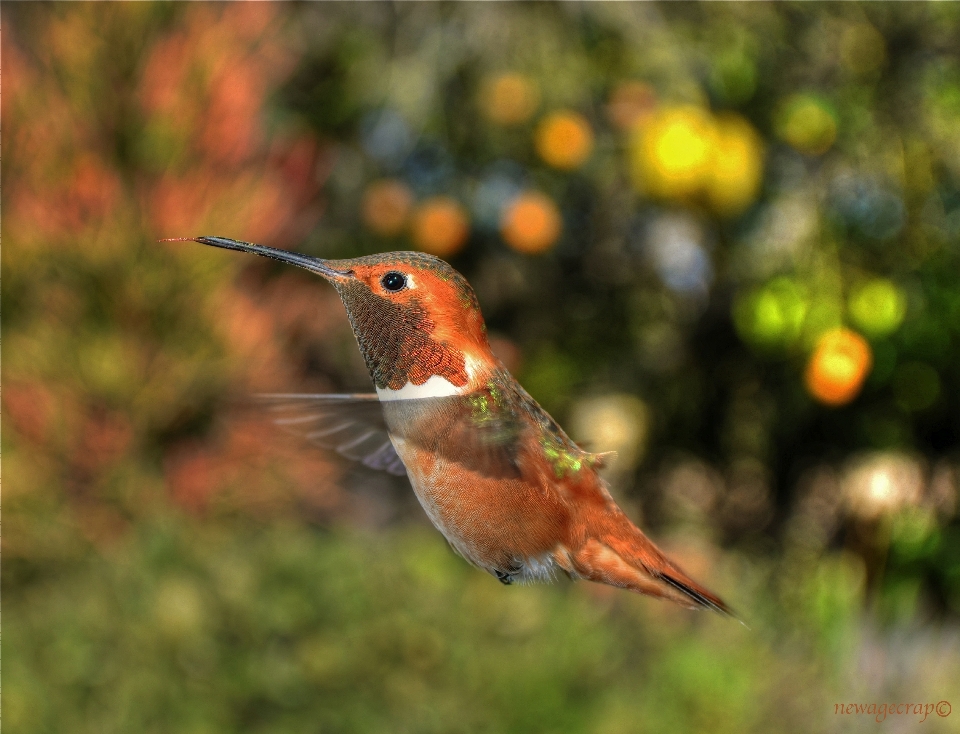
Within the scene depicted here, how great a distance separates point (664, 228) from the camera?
170cm

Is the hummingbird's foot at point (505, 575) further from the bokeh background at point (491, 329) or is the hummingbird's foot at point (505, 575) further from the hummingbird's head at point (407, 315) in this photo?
the bokeh background at point (491, 329)

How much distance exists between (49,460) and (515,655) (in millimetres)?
936

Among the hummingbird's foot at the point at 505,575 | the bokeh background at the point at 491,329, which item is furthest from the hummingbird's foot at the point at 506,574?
the bokeh background at the point at 491,329

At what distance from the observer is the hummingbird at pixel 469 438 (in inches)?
8.2

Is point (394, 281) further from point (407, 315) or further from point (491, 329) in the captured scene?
point (491, 329)

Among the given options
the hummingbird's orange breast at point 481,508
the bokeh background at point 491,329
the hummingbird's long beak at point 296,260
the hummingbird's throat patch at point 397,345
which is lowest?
the bokeh background at point 491,329

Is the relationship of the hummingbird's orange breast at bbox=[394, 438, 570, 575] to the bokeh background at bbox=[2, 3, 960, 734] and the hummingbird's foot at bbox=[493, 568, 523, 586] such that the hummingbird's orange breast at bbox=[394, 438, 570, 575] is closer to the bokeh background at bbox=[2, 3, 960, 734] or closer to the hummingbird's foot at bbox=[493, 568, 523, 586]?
the hummingbird's foot at bbox=[493, 568, 523, 586]

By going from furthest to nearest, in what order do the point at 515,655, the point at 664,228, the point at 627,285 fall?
the point at 627,285
the point at 664,228
the point at 515,655

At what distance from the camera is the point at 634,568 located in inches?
10.6

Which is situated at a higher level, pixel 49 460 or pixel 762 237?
pixel 762 237

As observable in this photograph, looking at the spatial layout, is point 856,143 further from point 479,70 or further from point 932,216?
point 479,70

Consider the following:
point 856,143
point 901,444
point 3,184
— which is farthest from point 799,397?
point 3,184

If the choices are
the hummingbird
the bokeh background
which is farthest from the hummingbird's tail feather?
the bokeh background

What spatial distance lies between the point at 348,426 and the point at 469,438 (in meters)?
0.11
